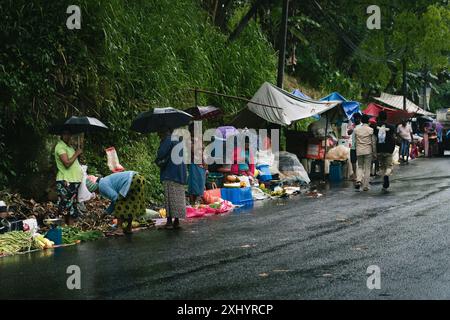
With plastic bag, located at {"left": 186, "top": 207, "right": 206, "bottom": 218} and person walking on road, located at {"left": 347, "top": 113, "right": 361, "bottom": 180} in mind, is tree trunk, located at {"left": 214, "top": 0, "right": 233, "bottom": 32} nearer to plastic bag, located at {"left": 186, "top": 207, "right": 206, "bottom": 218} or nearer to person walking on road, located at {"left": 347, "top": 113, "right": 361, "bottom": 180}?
person walking on road, located at {"left": 347, "top": 113, "right": 361, "bottom": 180}

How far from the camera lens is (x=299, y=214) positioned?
1541 cm

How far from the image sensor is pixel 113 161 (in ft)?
54.4

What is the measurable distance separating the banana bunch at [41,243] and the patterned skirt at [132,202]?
1.53 meters

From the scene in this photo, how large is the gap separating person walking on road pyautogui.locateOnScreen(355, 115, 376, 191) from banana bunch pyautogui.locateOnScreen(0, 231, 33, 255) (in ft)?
35.4

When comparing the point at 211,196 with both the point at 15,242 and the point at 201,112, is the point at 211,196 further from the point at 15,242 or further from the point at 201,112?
the point at 15,242

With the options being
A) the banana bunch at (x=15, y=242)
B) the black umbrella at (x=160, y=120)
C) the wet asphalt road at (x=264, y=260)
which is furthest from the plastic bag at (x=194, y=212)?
the banana bunch at (x=15, y=242)

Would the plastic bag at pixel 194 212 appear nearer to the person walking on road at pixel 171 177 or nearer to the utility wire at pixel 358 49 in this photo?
the person walking on road at pixel 171 177

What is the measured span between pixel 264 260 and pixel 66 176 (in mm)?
4976

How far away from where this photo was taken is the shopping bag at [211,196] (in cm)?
1736

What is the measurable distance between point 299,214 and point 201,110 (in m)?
4.98

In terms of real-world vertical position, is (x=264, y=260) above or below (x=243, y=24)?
below

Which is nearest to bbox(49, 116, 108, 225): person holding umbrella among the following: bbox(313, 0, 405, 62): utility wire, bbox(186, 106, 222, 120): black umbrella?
bbox(186, 106, 222, 120): black umbrella

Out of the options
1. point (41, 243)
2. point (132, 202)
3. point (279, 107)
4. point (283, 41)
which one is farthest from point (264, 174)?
point (41, 243)
